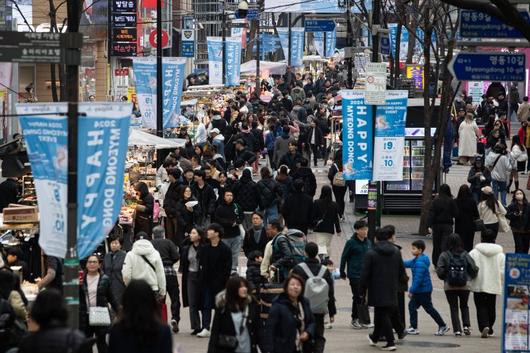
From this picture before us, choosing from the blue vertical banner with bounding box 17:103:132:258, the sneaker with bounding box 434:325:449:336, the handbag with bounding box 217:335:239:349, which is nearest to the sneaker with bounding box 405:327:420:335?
the sneaker with bounding box 434:325:449:336

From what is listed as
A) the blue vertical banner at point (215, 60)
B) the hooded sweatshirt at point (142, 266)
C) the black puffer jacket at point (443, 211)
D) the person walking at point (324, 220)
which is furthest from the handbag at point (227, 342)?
the blue vertical banner at point (215, 60)

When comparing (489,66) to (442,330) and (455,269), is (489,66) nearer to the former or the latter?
(455,269)

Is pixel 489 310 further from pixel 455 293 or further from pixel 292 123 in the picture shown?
pixel 292 123

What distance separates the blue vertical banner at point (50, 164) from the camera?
11.6 m

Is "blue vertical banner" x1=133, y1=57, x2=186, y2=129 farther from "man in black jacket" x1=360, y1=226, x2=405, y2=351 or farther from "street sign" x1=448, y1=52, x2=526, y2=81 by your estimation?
"street sign" x1=448, y1=52, x2=526, y2=81

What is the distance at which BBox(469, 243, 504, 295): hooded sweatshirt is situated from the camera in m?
17.7

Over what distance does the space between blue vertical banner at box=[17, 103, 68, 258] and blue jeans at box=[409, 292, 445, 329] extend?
23.1 feet

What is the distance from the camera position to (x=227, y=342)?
39.8ft

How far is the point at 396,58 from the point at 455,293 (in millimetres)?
26388

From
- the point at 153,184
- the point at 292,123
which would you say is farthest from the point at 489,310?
the point at 292,123

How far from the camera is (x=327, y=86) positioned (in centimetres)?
7112

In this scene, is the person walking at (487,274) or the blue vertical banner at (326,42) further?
the blue vertical banner at (326,42)

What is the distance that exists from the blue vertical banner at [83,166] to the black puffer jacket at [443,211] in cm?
1190

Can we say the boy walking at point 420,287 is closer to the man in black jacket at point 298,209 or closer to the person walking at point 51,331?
the man in black jacket at point 298,209
